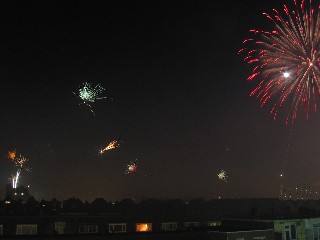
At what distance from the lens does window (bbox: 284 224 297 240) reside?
47.3m

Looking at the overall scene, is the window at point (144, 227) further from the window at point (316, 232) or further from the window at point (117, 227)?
the window at point (316, 232)

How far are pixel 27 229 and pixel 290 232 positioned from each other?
3683 cm

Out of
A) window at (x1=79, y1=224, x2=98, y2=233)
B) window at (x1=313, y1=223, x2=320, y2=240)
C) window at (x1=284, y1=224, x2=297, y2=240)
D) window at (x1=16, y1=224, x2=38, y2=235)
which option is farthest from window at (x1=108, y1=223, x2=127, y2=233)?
window at (x1=313, y1=223, x2=320, y2=240)

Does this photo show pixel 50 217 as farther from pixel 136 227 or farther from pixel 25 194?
pixel 25 194

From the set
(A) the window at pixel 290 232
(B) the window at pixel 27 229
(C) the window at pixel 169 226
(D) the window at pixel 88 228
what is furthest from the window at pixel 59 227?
(A) the window at pixel 290 232

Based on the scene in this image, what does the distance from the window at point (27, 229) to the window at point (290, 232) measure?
35.2 m

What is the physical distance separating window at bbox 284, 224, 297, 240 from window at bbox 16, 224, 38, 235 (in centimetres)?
3517

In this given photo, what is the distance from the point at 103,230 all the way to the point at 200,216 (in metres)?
20.9

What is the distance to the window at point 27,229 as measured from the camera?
5619cm

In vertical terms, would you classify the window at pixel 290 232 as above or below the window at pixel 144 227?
above

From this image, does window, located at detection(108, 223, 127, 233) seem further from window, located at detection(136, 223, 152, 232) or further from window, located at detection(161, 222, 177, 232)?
window, located at detection(161, 222, 177, 232)

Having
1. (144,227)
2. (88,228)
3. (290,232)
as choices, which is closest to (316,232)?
(290,232)

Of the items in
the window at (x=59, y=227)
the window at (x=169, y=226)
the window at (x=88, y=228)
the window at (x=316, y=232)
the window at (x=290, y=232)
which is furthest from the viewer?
the window at (x=169, y=226)

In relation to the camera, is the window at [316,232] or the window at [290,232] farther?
the window at [316,232]
